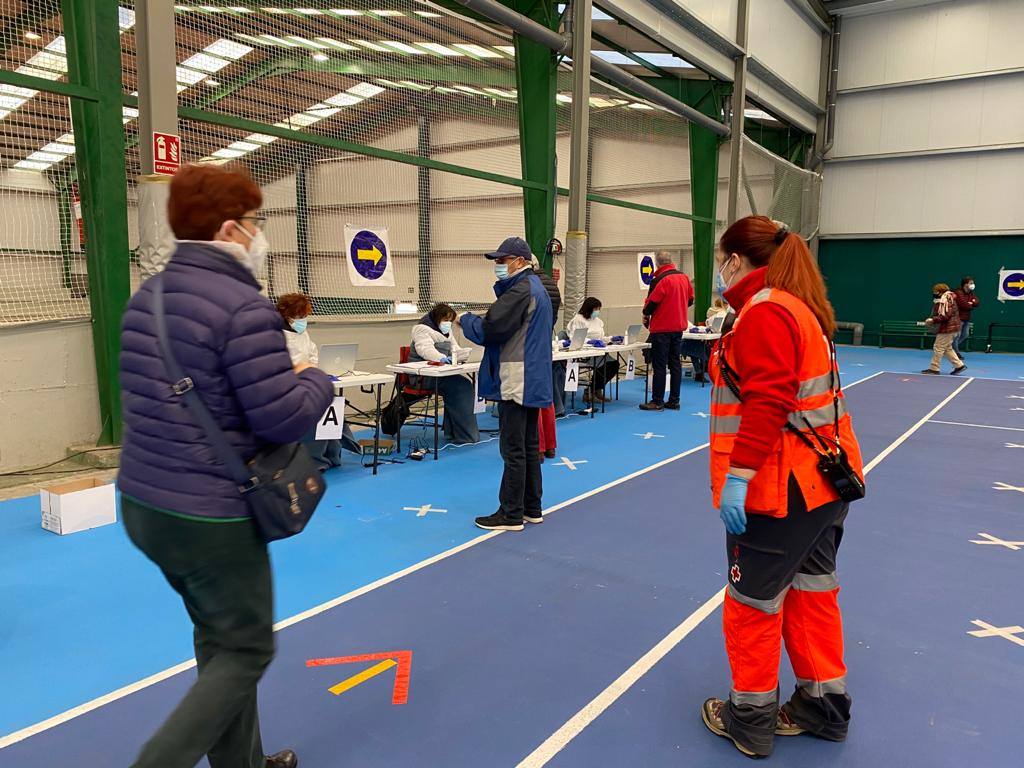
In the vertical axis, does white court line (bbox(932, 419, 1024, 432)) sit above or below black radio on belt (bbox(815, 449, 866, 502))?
below

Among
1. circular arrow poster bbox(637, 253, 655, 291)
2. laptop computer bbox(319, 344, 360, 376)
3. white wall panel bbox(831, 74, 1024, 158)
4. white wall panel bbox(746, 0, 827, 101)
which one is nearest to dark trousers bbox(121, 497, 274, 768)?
laptop computer bbox(319, 344, 360, 376)

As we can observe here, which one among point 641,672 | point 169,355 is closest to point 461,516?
point 641,672

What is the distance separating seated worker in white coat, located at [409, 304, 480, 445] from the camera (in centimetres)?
639

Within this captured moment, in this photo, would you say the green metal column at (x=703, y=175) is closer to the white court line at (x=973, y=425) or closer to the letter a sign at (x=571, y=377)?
the white court line at (x=973, y=425)

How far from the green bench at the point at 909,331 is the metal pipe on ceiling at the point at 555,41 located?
8653 millimetres

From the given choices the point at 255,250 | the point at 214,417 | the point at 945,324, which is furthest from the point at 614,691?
the point at 945,324

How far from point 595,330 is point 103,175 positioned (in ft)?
17.8

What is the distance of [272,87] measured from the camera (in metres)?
6.73

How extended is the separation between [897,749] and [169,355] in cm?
243

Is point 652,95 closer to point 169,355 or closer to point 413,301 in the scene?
point 413,301

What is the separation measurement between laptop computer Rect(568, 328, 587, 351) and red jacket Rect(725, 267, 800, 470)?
6.17 metres

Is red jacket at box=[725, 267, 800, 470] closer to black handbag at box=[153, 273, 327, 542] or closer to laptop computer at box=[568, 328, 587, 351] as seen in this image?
black handbag at box=[153, 273, 327, 542]

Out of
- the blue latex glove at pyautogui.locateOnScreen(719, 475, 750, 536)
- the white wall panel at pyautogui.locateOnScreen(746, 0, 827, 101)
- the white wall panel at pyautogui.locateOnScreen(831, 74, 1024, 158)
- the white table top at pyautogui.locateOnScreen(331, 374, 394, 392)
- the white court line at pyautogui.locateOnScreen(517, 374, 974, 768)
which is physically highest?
the white wall panel at pyautogui.locateOnScreen(746, 0, 827, 101)

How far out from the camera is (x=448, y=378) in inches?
257
